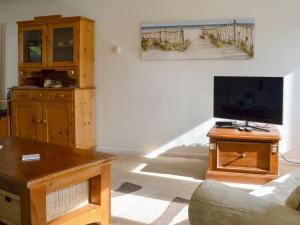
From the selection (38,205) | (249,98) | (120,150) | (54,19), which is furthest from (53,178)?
(54,19)

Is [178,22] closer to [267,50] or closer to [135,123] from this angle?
[267,50]

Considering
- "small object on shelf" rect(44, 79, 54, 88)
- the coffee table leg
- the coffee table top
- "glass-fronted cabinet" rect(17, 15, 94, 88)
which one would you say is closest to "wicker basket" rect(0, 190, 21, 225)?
the coffee table top

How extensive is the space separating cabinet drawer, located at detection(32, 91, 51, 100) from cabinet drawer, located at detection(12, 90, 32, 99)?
0.27 ft

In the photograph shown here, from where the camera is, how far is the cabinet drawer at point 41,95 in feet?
14.5

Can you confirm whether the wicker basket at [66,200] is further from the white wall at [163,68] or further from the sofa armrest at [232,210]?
the white wall at [163,68]

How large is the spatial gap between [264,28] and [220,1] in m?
0.62

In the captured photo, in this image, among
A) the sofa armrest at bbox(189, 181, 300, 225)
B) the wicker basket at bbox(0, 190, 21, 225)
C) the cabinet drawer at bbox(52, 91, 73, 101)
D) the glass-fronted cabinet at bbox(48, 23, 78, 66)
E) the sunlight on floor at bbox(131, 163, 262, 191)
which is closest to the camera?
the sofa armrest at bbox(189, 181, 300, 225)

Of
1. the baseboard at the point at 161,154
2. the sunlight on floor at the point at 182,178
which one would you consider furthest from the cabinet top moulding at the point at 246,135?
the baseboard at the point at 161,154

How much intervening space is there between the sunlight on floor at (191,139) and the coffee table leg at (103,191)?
2.11 m

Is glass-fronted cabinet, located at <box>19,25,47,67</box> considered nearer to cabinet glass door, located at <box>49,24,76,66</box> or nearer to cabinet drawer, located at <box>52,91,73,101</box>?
cabinet glass door, located at <box>49,24,76,66</box>

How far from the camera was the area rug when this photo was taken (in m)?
2.50

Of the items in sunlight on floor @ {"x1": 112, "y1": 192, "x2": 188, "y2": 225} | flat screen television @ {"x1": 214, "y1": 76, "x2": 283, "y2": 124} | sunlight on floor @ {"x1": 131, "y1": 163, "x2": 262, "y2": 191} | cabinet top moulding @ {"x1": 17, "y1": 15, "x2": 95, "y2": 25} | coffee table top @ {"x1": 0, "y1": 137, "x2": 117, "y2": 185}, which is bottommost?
sunlight on floor @ {"x1": 112, "y1": 192, "x2": 188, "y2": 225}

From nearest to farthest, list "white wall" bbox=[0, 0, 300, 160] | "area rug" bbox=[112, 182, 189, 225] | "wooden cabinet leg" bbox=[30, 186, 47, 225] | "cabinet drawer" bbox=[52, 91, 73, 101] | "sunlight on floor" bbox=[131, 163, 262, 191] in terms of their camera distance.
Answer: "wooden cabinet leg" bbox=[30, 186, 47, 225] < "area rug" bbox=[112, 182, 189, 225] < "sunlight on floor" bbox=[131, 163, 262, 191] < "white wall" bbox=[0, 0, 300, 160] < "cabinet drawer" bbox=[52, 91, 73, 101]

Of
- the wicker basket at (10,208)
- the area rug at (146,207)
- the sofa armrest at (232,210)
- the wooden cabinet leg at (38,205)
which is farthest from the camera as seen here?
the area rug at (146,207)
